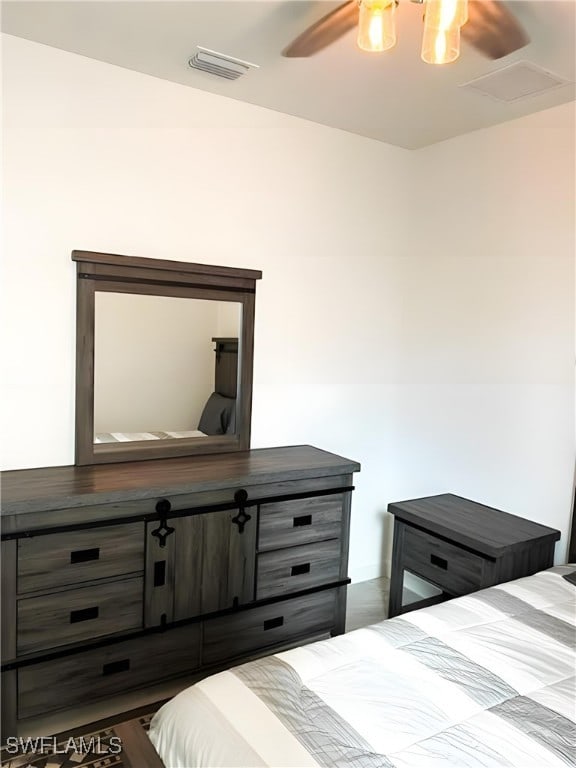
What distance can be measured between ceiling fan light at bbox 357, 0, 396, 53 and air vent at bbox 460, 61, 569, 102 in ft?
2.88

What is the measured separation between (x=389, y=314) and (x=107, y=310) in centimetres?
170

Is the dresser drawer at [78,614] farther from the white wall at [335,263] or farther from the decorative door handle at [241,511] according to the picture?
the white wall at [335,263]

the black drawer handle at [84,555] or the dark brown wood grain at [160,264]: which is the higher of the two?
the dark brown wood grain at [160,264]

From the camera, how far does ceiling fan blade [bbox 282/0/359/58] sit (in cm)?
190

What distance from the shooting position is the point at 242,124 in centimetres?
275

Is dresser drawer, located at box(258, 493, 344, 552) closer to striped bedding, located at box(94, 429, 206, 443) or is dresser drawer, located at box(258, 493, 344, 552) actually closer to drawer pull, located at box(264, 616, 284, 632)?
drawer pull, located at box(264, 616, 284, 632)

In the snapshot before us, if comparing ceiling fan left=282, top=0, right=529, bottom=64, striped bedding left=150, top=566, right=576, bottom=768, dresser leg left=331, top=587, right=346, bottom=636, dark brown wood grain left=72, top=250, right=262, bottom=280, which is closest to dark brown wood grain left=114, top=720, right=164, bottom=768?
striped bedding left=150, top=566, right=576, bottom=768

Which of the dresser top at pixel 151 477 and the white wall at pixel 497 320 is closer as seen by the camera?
the dresser top at pixel 151 477

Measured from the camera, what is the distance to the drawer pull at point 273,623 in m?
2.53

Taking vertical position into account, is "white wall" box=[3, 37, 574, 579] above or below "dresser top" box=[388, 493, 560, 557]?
above

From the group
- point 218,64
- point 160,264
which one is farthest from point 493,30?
point 160,264

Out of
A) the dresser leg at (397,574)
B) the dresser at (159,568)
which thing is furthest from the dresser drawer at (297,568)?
the dresser leg at (397,574)

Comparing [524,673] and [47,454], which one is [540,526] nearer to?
[524,673]

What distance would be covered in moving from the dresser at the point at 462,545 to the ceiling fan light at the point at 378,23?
6.40ft
